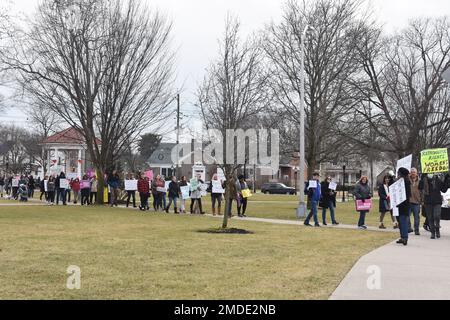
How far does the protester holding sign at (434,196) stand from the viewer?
49.9ft

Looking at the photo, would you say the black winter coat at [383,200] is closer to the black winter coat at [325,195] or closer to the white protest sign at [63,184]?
the black winter coat at [325,195]

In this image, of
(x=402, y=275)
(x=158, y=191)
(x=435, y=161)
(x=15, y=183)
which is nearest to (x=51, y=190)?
(x=15, y=183)

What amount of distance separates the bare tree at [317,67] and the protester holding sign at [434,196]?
1419 cm

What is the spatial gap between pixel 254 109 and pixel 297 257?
1560 cm

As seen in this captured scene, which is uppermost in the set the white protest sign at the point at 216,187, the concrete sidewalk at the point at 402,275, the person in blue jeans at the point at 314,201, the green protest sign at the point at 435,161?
the green protest sign at the point at 435,161

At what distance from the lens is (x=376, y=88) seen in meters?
38.1

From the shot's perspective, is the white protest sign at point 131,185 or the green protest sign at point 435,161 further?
the white protest sign at point 131,185

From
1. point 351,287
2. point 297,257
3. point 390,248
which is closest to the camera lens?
point 351,287

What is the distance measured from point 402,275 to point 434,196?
23.1ft

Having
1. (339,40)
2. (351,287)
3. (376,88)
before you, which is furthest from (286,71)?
(351,287)

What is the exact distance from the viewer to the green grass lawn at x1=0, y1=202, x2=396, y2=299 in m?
7.41

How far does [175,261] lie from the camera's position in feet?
32.7

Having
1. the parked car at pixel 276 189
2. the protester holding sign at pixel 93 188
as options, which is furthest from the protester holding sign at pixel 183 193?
the parked car at pixel 276 189
